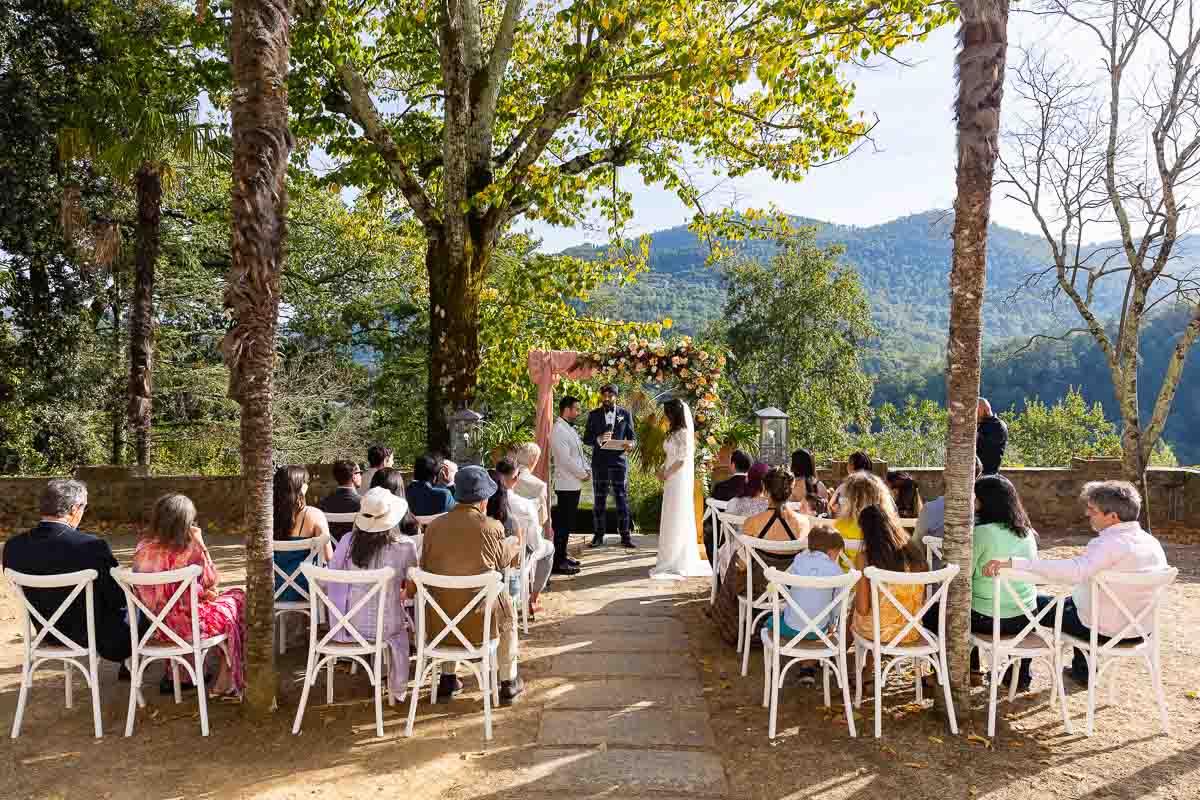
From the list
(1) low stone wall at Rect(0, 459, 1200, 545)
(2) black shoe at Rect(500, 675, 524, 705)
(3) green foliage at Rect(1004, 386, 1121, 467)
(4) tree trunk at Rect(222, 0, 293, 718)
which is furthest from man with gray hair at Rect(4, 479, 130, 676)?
(3) green foliage at Rect(1004, 386, 1121, 467)

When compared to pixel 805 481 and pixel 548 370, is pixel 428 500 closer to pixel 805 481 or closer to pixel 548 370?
pixel 805 481

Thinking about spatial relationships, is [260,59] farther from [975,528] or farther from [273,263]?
[975,528]

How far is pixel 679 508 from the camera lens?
885cm

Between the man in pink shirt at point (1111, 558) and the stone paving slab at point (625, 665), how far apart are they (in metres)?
2.19

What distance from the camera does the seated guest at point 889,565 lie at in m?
4.69

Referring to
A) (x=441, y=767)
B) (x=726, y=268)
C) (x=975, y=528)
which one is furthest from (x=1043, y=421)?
(x=441, y=767)

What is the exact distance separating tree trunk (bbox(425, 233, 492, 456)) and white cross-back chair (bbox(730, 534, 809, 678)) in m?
5.56

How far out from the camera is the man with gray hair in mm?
4633

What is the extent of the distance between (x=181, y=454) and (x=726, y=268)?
863 inches

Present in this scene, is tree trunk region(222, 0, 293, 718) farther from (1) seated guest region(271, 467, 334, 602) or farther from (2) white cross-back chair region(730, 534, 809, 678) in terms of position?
(2) white cross-back chair region(730, 534, 809, 678)

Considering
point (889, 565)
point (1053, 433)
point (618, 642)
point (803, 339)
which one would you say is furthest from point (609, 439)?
point (1053, 433)

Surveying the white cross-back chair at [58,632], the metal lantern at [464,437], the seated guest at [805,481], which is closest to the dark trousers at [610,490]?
the metal lantern at [464,437]

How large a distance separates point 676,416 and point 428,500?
3470 mm

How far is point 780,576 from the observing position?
14.6ft
